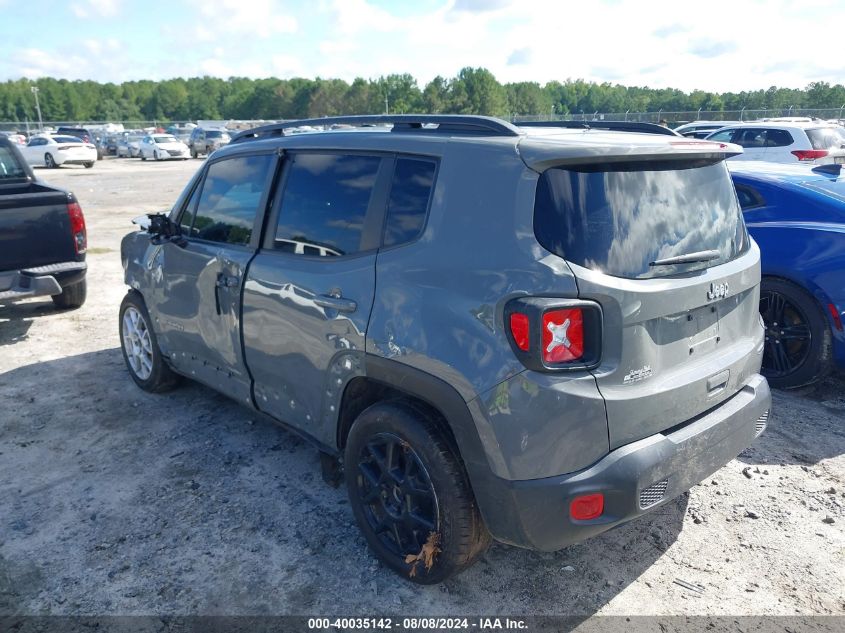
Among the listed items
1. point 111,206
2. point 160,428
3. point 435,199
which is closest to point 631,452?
point 435,199

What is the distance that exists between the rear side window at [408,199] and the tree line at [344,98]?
7891cm

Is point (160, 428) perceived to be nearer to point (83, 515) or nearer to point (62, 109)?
point (83, 515)

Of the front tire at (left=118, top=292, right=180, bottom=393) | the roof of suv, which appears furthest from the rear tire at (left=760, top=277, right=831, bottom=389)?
the front tire at (left=118, top=292, right=180, bottom=393)

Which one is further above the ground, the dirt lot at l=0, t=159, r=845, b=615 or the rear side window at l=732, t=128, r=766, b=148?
the rear side window at l=732, t=128, r=766, b=148

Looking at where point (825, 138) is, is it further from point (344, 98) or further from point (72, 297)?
point (344, 98)

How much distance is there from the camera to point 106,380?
5.54 meters

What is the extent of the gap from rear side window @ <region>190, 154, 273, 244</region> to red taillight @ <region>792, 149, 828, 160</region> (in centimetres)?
1355

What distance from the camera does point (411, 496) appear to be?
9.46ft

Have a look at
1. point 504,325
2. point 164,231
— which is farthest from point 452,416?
point 164,231

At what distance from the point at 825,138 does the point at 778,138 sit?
0.96m

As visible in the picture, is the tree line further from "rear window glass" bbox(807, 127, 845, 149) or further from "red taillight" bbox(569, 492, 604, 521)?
"red taillight" bbox(569, 492, 604, 521)

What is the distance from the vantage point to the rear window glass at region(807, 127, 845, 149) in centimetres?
1409

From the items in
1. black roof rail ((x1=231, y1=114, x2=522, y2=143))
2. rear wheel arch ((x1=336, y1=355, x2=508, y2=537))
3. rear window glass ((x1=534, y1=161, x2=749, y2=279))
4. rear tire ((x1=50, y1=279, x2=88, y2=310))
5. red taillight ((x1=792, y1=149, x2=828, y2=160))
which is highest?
black roof rail ((x1=231, y1=114, x2=522, y2=143))

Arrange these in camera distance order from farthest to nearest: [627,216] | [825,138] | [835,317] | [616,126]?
[825,138], [835,317], [616,126], [627,216]
